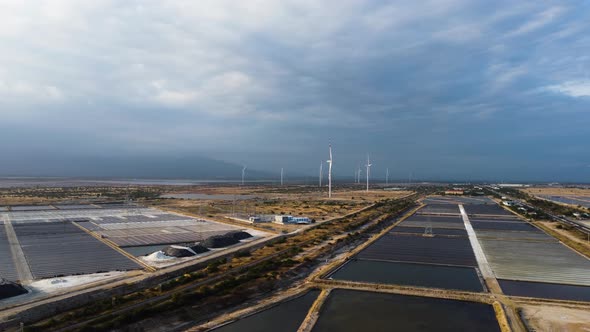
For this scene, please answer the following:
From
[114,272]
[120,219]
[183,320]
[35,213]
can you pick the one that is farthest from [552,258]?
[35,213]

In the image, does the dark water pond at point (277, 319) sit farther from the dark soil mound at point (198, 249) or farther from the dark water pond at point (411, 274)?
the dark soil mound at point (198, 249)

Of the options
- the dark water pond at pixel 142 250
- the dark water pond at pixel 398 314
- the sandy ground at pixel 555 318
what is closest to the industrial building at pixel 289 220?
the dark water pond at pixel 142 250

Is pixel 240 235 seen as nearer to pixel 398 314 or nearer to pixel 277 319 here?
pixel 277 319

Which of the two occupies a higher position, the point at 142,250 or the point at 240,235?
the point at 240,235

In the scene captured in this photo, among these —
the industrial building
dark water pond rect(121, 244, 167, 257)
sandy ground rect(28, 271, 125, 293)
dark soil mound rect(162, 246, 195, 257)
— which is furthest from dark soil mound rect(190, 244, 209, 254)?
the industrial building

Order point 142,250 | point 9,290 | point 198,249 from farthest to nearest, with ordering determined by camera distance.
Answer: point 142,250
point 198,249
point 9,290

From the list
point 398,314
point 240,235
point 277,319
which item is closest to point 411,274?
point 398,314
